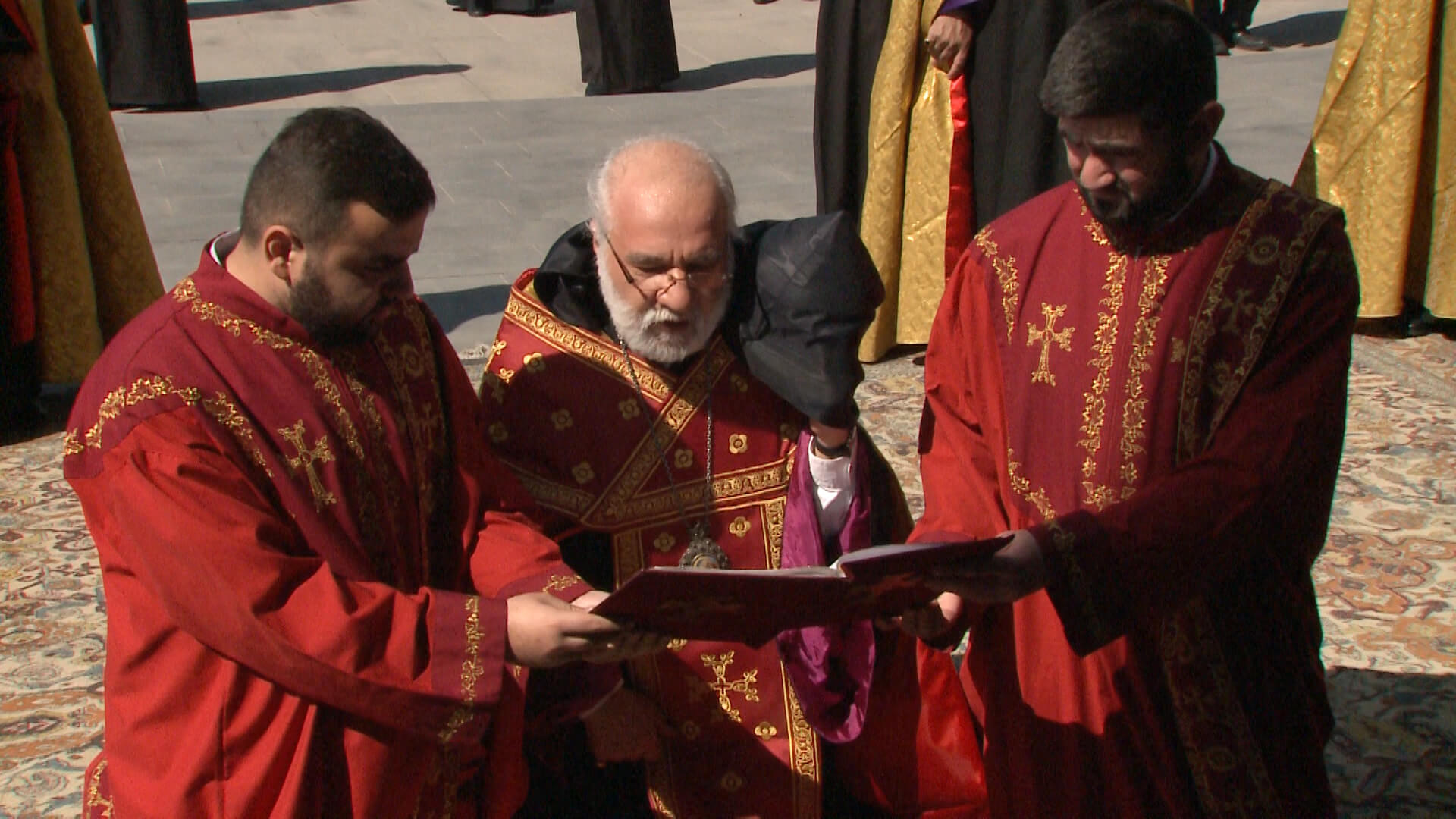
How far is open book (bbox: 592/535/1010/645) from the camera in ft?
7.52

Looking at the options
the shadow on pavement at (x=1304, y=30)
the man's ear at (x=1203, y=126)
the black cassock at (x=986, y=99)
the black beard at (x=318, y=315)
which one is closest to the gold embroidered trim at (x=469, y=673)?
the black beard at (x=318, y=315)

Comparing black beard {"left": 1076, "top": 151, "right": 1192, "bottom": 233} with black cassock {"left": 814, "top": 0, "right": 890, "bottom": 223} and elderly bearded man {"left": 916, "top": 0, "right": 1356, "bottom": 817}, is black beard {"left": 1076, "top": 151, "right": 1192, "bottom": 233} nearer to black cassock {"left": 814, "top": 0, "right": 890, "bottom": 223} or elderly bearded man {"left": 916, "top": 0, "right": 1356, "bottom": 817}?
elderly bearded man {"left": 916, "top": 0, "right": 1356, "bottom": 817}

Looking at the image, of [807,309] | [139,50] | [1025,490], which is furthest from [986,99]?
[139,50]

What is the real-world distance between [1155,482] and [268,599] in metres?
1.43

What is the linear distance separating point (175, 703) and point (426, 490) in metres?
0.56

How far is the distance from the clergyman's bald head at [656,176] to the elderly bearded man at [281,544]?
1.70ft

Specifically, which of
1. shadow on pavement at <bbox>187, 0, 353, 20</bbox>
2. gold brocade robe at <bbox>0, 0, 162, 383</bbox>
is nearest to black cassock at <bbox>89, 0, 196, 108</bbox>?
shadow on pavement at <bbox>187, 0, 353, 20</bbox>

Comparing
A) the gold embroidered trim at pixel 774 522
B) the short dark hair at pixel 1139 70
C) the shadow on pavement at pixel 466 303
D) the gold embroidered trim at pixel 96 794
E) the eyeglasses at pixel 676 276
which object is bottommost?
the shadow on pavement at pixel 466 303

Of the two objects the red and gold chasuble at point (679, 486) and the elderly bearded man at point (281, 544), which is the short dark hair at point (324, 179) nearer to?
the elderly bearded man at point (281, 544)

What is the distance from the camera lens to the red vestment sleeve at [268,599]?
238 cm

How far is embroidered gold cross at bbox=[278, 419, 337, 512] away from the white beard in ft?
2.34

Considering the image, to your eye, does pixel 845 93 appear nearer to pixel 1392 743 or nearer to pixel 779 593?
pixel 1392 743

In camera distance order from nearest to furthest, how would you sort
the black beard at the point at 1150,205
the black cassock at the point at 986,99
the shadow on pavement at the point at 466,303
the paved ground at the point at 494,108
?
the black beard at the point at 1150,205 → the black cassock at the point at 986,99 → the shadow on pavement at the point at 466,303 → the paved ground at the point at 494,108

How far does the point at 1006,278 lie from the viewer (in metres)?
2.91
